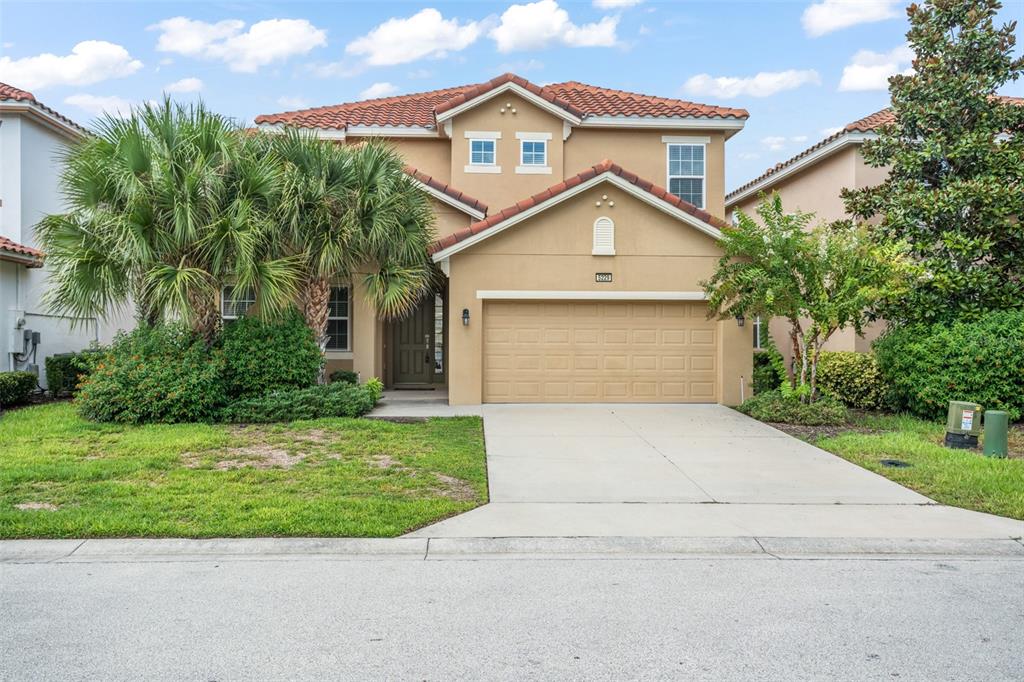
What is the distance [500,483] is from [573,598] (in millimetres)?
3281

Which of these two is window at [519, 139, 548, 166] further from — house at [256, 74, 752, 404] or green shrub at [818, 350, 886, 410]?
green shrub at [818, 350, 886, 410]

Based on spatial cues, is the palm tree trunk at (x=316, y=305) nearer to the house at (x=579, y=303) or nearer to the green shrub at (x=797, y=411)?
the house at (x=579, y=303)

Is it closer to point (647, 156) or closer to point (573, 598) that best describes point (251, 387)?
point (573, 598)

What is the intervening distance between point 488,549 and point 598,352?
9.21m

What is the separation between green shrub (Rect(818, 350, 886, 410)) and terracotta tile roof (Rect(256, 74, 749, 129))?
670cm

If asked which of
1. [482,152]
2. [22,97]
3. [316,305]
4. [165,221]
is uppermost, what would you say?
[22,97]

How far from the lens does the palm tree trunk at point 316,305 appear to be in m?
13.9

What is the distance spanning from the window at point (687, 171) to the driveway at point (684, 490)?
26.6 feet

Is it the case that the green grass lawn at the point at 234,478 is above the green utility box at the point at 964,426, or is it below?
below

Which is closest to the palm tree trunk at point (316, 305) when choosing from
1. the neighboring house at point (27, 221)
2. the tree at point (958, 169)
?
the neighboring house at point (27, 221)

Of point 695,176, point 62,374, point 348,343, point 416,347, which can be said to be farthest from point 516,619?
point 695,176

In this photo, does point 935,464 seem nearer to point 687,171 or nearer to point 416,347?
point 687,171

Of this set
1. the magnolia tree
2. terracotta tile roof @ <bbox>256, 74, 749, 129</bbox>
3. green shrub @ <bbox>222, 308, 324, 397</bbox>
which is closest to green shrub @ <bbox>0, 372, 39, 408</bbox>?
green shrub @ <bbox>222, 308, 324, 397</bbox>

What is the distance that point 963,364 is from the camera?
12203mm
